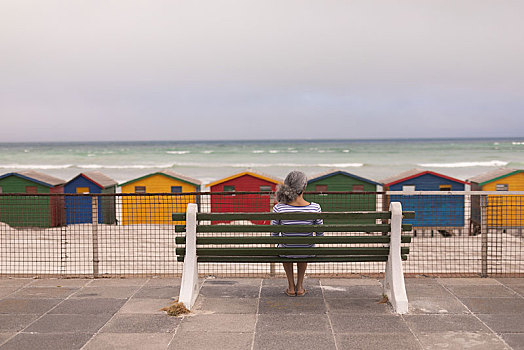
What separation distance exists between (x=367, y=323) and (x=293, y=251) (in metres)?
0.94

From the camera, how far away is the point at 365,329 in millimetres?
4551

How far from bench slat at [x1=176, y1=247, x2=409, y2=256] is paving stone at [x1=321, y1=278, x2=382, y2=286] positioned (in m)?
0.85

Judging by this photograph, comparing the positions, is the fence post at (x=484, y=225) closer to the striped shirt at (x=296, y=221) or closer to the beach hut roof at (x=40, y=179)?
the striped shirt at (x=296, y=221)

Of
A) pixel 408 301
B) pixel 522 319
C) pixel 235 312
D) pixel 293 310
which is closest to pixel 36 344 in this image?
pixel 235 312

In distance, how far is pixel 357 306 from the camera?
5.20 meters

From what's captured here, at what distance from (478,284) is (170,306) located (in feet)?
11.1

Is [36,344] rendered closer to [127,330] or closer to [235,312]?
[127,330]

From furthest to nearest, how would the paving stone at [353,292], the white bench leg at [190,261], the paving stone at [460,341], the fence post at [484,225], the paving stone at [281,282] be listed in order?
the fence post at [484,225] → the paving stone at [281,282] → the paving stone at [353,292] → the white bench leg at [190,261] → the paving stone at [460,341]

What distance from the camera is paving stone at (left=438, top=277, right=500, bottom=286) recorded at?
238 inches

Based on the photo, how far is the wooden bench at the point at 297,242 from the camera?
16.8 ft

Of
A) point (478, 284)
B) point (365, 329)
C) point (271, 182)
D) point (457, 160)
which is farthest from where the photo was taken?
point (457, 160)

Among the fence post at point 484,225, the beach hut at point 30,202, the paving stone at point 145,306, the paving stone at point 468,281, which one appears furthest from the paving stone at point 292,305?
the beach hut at point 30,202

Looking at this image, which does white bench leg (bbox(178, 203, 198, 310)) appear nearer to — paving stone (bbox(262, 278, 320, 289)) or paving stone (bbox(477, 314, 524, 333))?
paving stone (bbox(262, 278, 320, 289))

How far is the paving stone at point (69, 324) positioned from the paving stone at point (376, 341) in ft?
6.74
